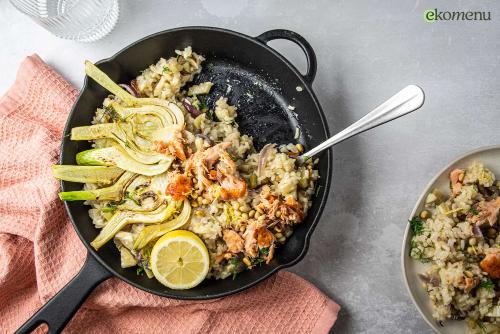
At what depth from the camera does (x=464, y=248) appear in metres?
3.17

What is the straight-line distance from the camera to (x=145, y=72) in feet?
11.3

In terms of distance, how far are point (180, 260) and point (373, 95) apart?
171 centimetres

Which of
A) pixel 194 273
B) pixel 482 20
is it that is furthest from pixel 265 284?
pixel 482 20

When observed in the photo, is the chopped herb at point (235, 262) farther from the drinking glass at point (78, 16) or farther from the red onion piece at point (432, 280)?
the drinking glass at point (78, 16)

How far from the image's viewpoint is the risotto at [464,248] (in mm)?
3117

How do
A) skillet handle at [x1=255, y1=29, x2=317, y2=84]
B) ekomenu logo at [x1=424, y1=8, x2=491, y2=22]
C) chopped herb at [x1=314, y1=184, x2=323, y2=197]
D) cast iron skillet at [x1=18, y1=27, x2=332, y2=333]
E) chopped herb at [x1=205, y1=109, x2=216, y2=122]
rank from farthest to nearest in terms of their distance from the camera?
ekomenu logo at [x1=424, y1=8, x2=491, y2=22], chopped herb at [x1=205, y1=109, x2=216, y2=122], chopped herb at [x1=314, y1=184, x2=323, y2=197], skillet handle at [x1=255, y1=29, x2=317, y2=84], cast iron skillet at [x1=18, y1=27, x2=332, y2=333]

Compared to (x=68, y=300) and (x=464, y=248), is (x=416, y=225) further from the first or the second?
(x=68, y=300)

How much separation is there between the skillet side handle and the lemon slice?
0.31 metres

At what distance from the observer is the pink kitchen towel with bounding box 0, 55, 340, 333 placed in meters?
3.33

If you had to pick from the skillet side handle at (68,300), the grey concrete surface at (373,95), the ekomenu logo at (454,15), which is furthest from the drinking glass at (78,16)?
the ekomenu logo at (454,15)

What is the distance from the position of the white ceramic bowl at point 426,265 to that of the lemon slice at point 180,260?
1236 millimetres

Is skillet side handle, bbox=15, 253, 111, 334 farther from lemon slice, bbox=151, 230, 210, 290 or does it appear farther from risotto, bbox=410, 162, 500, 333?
risotto, bbox=410, 162, 500, 333

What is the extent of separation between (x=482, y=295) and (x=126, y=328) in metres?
2.26

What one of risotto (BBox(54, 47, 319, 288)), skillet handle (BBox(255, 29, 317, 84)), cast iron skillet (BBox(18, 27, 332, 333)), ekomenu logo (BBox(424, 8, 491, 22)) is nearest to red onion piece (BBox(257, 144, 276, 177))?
risotto (BBox(54, 47, 319, 288))
